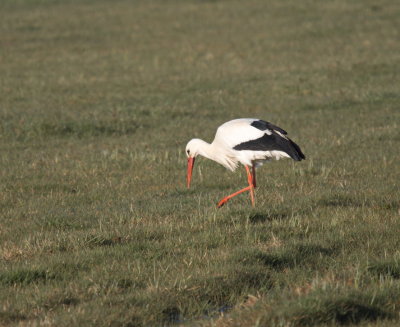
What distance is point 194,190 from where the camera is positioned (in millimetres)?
10406

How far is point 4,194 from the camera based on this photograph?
1017 cm

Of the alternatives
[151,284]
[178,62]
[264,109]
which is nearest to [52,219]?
[151,284]

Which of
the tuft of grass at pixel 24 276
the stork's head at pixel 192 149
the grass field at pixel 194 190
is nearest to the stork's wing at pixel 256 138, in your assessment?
the stork's head at pixel 192 149

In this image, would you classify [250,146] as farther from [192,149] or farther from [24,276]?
[24,276]

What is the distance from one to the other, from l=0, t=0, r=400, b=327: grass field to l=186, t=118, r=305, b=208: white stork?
1.48ft

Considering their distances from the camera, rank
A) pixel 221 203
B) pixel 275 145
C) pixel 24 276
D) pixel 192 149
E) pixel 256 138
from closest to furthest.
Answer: pixel 24 276
pixel 221 203
pixel 275 145
pixel 256 138
pixel 192 149

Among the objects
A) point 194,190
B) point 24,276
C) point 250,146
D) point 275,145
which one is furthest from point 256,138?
point 24,276

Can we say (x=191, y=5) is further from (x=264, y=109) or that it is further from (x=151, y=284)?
(x=151, y=284)

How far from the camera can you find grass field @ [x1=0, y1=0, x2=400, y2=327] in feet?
19.5

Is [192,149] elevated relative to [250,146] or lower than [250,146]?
lower

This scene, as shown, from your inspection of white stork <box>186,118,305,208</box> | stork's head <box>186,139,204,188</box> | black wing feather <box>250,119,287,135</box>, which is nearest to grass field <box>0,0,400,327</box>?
stork's head <box>186,139,204,188</box>

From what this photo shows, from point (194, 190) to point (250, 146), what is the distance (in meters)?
1.24

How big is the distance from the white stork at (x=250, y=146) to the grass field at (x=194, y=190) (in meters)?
0.45

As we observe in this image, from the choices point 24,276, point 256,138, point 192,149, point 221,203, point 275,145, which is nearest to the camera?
point 24,276
